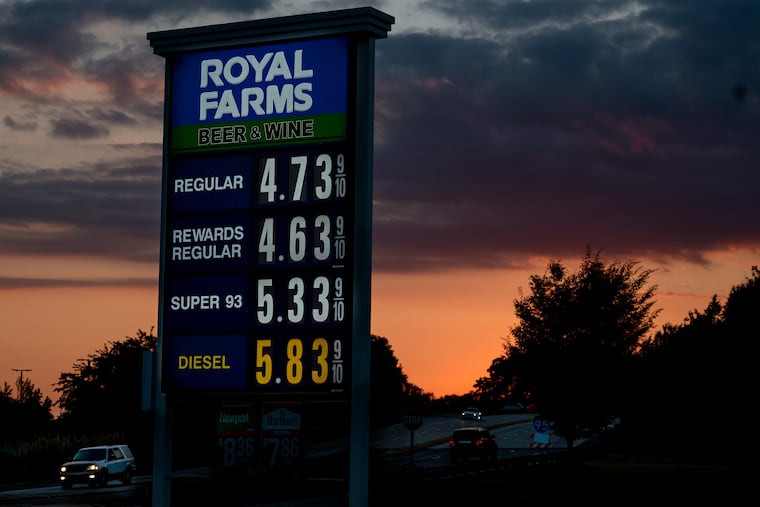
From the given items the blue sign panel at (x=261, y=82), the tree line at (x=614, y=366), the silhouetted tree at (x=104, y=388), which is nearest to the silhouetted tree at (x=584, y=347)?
the tree line at (x=614, y=366)

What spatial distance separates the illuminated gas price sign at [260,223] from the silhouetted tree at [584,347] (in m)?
38.1

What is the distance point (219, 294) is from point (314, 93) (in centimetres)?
316

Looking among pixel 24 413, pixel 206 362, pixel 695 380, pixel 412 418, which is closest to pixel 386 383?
pixel 24 413

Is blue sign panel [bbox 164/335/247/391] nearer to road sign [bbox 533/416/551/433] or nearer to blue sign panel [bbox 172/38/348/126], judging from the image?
blue sign panel [bbox 172/38/348/126]

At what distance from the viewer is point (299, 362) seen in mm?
16547

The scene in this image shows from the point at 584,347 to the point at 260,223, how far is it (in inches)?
1524

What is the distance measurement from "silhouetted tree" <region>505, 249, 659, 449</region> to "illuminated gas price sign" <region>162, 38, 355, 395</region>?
3813cm

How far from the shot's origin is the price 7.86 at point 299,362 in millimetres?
16344

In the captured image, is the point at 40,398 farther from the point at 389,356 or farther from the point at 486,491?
the point at 486,491

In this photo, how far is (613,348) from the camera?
54312mm

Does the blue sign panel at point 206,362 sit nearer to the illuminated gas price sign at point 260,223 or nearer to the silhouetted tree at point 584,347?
the illuminated gas price sign at point 260,223

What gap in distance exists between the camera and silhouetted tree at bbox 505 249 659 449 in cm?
5409

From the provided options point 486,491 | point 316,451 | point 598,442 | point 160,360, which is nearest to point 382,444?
point 316,451

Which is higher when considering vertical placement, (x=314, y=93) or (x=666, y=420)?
(x=314, y=93)
